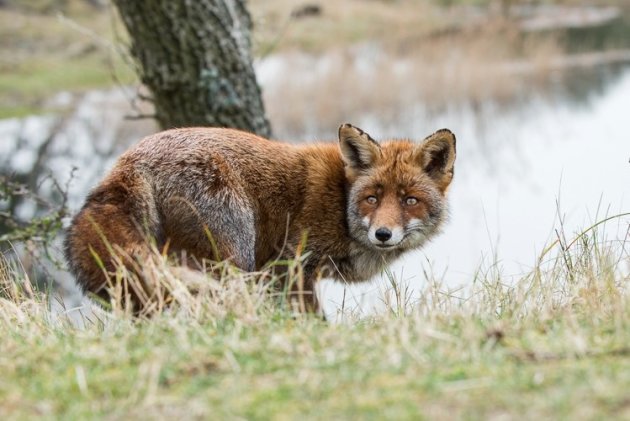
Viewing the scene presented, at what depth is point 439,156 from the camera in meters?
5.93

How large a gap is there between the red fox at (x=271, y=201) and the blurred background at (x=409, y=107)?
850 mm

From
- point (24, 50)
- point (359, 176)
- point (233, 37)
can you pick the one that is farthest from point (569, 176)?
point (24, 50)

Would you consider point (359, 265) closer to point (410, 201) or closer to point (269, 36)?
point (410, 201)

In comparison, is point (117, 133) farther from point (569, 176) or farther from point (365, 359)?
point (365, 359)

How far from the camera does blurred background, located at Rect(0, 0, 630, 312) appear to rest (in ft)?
33.4

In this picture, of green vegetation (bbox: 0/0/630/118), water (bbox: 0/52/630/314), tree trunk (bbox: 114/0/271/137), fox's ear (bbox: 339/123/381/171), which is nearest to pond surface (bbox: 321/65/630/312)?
water (bbox: 0/52/630/314)

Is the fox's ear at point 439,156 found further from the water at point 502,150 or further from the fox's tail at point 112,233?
the fox's tail at point 112,233

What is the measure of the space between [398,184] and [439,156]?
1.38ft

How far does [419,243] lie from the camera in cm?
605

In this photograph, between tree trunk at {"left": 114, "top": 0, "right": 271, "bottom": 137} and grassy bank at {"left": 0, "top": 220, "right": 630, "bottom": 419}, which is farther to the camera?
tree trunk at {"left": 114, "top": 0, "right": 271, "bottom": 137}

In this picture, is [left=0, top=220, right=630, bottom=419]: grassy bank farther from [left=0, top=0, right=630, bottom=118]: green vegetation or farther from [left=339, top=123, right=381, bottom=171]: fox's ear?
[left=0, top=0, right=630, bottom=118]: green vegetation

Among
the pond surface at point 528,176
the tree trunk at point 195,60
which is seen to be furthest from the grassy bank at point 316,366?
the tree trunk at point 195,60

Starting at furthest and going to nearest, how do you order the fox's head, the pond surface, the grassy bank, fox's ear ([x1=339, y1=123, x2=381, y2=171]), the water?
1. the water
2. the pond surface
3. fox's ear ([x1=339, y1=123, x2=381, y2=171])
4. the fox's head
5. the grassy bank

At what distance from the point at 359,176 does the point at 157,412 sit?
3.16 metres
